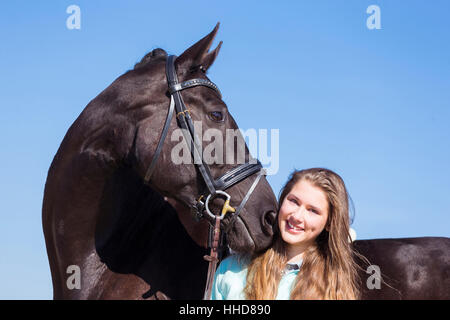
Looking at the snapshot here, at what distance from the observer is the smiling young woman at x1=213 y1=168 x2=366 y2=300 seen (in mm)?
3531

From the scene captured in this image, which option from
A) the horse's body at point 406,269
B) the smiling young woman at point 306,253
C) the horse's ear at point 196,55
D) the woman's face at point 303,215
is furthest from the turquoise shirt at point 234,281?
the horse's ear at point 196,55

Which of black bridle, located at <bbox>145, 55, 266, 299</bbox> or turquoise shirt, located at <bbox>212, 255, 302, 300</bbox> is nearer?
turquoise shirt, located at <bbox>212, 255, 302, 300</bbox>

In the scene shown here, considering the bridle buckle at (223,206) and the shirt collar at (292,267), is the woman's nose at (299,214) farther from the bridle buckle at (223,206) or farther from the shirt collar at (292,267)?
the bridle buckle at (223,206)

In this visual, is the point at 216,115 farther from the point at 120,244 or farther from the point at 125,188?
the point at 120,244

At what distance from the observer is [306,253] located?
12.1 ft

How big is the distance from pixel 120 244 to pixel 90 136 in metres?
0.95

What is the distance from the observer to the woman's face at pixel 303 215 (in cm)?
361

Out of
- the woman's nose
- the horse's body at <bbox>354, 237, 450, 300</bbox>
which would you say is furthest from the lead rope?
the horse's body at <bbox>354, 237, 450, 300</bbox>

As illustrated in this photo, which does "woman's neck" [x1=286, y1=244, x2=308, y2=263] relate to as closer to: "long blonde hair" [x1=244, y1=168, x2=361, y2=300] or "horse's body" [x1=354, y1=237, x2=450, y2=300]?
"long blonde hair" [x1=244, y1=168, x2=361, y2=300]

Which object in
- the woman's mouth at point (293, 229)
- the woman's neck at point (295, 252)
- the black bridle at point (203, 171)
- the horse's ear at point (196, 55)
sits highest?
the horse's ear at point (196, 55)

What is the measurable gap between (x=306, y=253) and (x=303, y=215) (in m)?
0.30

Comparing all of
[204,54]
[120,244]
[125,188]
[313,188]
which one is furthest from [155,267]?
[204,54]

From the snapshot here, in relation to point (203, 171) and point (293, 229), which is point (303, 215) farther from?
point (203, 171)

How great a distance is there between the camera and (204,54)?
4363 millimetres
